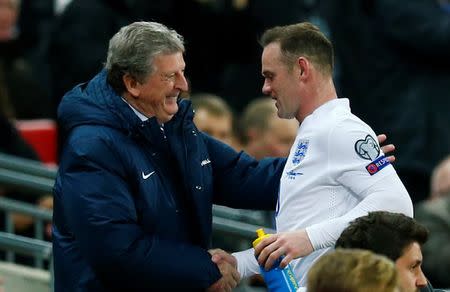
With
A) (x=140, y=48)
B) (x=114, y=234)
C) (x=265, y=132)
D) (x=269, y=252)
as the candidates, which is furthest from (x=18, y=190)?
(x=269, y=252)

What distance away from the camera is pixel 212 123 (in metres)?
9.40

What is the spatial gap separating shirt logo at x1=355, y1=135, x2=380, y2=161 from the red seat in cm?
471

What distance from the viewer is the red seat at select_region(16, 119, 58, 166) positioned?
10.5 metres

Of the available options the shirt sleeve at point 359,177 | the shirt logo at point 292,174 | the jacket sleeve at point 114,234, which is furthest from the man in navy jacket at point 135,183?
the shirt sleeve at point 359,177

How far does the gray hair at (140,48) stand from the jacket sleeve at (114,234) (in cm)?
32

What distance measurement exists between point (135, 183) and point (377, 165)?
97 centimetres

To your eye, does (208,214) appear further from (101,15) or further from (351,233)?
(101,15)

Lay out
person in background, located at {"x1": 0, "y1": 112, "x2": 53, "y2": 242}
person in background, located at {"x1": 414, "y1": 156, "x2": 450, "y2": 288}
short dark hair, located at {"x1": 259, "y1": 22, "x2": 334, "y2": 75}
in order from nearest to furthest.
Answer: short dark hair, located at {"x1": 259, "y1": 22, "x2": 334, "y2": 75} < person in background, located at {"x1": 0, "y1": 112, "x2": 53, "y2": 242} < person in background, located at {"x1": 414, "y1": 156, "x2": 450, "y2": 288}

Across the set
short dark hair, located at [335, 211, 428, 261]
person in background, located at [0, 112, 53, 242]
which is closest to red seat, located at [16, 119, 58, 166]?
person in background, located at [0, 112, 53, 242]

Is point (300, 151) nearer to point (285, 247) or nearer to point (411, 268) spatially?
point (285, 247)

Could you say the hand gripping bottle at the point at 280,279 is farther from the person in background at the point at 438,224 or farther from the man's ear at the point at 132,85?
the person in background at the point at 438,224

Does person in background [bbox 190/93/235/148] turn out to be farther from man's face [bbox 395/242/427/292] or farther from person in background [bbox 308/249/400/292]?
person in background [bbox 308/249/400/292]

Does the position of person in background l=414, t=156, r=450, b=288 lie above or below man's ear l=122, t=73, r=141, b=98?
below

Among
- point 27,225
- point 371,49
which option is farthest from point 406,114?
point 27,225
